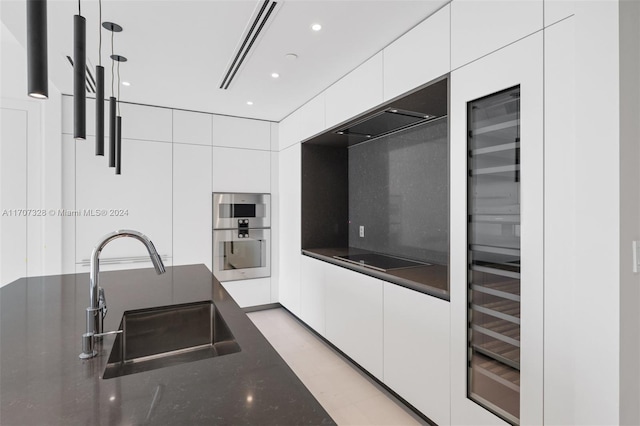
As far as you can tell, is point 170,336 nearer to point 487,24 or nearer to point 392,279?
point 392,279

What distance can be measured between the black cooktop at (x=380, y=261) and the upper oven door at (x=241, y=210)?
1.46 m

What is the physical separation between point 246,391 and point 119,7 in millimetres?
2173

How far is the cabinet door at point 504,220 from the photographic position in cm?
141

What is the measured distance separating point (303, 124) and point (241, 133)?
3.17 feet

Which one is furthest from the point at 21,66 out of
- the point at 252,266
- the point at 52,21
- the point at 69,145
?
the point at 252,266

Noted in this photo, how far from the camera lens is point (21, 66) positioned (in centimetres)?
307

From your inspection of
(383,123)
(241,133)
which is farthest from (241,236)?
(383,123)

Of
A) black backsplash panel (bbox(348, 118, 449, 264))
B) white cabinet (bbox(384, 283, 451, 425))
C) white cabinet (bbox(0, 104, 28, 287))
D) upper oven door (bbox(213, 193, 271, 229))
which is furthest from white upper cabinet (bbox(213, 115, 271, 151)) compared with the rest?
white cabinet (bbox(384, 283, 451, 425))

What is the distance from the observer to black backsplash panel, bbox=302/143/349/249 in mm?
3717

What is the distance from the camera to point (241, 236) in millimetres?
4145

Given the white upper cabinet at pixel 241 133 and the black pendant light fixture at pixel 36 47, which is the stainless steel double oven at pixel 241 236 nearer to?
the white upper cabinet at pixel 241 133

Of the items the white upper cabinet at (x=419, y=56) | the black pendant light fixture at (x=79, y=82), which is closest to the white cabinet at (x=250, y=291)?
the white upper cabinet at (x=419, y=56)

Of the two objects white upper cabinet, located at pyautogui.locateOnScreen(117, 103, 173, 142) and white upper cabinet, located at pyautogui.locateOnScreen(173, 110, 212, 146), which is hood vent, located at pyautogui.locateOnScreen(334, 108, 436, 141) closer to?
white upper cabinet, located at pyautogui.locateOnScreen(173, 110, 212, 146)

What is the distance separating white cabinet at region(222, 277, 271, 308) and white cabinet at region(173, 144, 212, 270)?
1.41 ft
